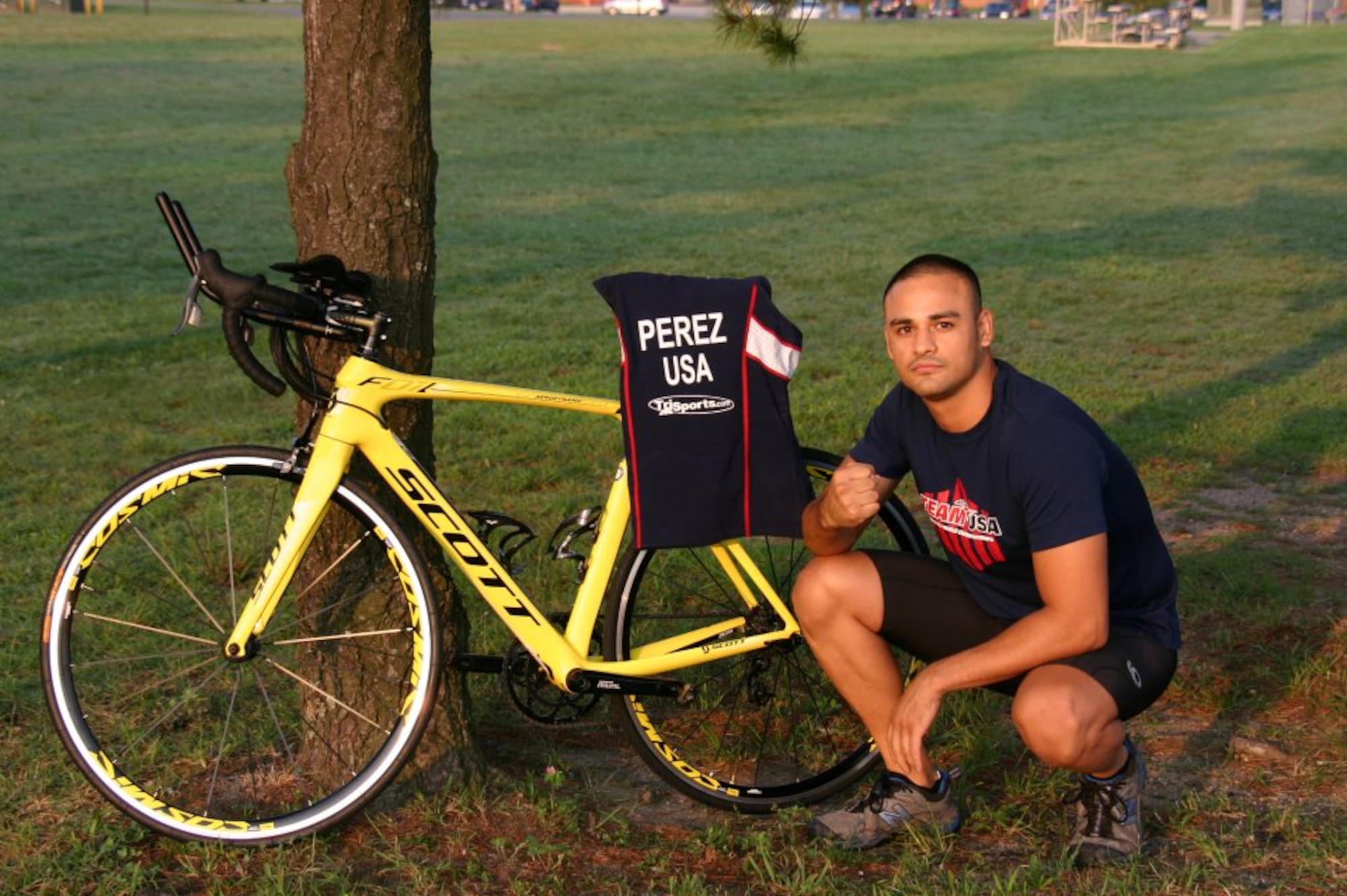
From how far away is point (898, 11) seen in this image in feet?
188

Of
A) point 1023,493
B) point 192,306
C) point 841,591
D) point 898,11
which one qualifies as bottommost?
point 841,591

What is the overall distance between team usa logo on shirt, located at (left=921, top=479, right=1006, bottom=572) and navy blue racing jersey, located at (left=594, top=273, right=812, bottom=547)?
0.40 meters

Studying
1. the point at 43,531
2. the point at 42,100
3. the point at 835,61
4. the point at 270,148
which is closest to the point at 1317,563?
the point at 43,531

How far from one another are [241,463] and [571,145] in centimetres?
2052

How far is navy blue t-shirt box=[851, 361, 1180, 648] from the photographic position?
3.70 meters

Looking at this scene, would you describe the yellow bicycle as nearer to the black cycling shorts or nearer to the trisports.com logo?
the trisports.com logo

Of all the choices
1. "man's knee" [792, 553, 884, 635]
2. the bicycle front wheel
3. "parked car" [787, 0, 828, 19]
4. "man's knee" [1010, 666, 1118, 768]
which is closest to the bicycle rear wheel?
"man's knee" [792, 553, 884, 635]

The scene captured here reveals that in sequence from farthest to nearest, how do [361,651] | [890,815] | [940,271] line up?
[361,651] → [890,815] → [940,271]

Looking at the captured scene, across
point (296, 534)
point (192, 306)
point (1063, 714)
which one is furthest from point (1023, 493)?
point (192, 306)

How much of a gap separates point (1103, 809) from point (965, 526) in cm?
72

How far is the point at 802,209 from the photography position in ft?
58.7

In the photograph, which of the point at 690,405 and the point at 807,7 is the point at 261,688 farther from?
the point at 807,7

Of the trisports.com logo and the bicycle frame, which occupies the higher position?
the trisports.com logo

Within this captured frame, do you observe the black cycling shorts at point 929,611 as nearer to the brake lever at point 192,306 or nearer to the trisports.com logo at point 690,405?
the trisports.com logo at point 690,405
